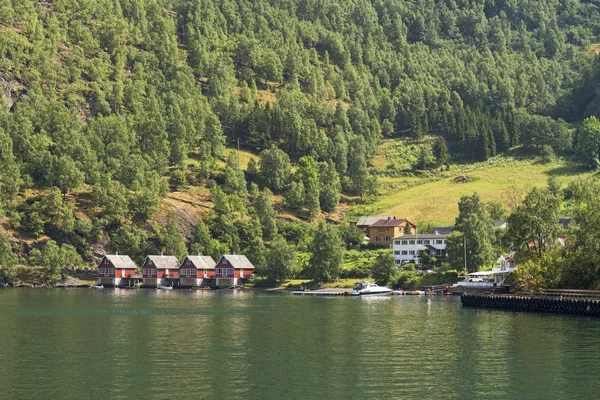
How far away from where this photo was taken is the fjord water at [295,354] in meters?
64.4

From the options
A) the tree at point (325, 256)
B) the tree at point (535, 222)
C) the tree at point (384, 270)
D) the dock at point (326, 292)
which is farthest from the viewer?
the tree at point (325, 256)

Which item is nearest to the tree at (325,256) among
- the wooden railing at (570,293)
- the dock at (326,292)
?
the dock at (326,292)

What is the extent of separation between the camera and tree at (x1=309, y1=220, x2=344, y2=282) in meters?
196

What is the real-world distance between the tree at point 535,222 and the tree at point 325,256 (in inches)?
2338

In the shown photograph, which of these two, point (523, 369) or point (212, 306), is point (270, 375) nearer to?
point (523, 369)

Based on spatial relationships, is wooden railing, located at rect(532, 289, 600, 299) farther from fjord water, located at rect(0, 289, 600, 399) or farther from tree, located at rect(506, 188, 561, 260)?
tree, located at rect(506, 188, 561, 260)

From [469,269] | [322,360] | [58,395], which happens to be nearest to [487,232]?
[469,269]

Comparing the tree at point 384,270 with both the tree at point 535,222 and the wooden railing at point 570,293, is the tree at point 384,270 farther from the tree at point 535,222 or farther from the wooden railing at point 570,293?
the wooden railing at point 570,293

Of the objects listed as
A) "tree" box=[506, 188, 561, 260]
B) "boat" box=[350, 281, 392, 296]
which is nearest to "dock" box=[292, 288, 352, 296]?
"boat" box=[350, 281, 392, 296]

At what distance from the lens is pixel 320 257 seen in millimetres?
197000

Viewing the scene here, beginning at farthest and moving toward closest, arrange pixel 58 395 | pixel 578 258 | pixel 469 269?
pixel 469 269
pixel 578 258
pixel 58 395

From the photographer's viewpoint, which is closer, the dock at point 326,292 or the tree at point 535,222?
the tree at point 535,222

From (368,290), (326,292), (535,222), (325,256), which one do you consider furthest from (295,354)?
(325,256)

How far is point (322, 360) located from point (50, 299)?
95.3 meters
